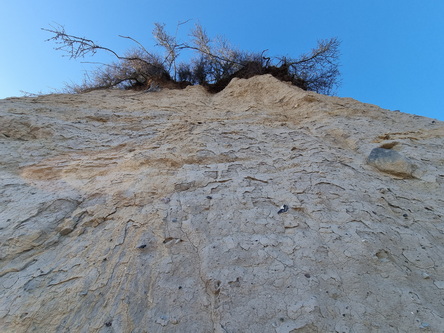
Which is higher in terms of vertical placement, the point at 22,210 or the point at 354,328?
the point at 22,210

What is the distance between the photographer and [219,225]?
181 centimetres

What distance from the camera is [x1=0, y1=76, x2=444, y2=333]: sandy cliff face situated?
51.0 inches

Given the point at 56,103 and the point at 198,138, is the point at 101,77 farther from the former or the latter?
the point at 198,138

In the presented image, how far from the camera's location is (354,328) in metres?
1.23

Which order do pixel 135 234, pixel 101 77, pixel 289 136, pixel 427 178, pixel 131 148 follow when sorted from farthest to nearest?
pixel 101 77, pixel 289 136, pixel 131 148, pixel 427 178, pixel 135 234

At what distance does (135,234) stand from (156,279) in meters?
0.41

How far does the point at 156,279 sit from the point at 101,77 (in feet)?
18.0

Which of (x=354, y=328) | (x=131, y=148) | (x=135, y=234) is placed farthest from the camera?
(x=131, y=148)

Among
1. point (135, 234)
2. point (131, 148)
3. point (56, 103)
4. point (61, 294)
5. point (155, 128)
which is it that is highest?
point (56, 103)

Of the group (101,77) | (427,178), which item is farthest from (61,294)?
(101,77)

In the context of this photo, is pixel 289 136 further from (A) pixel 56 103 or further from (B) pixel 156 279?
(A) pixel 56 103

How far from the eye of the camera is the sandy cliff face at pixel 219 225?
51.0 inches

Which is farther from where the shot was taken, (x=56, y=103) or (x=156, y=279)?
(x=56, y=103)

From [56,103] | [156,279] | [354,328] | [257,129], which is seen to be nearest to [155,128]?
[257,129]
